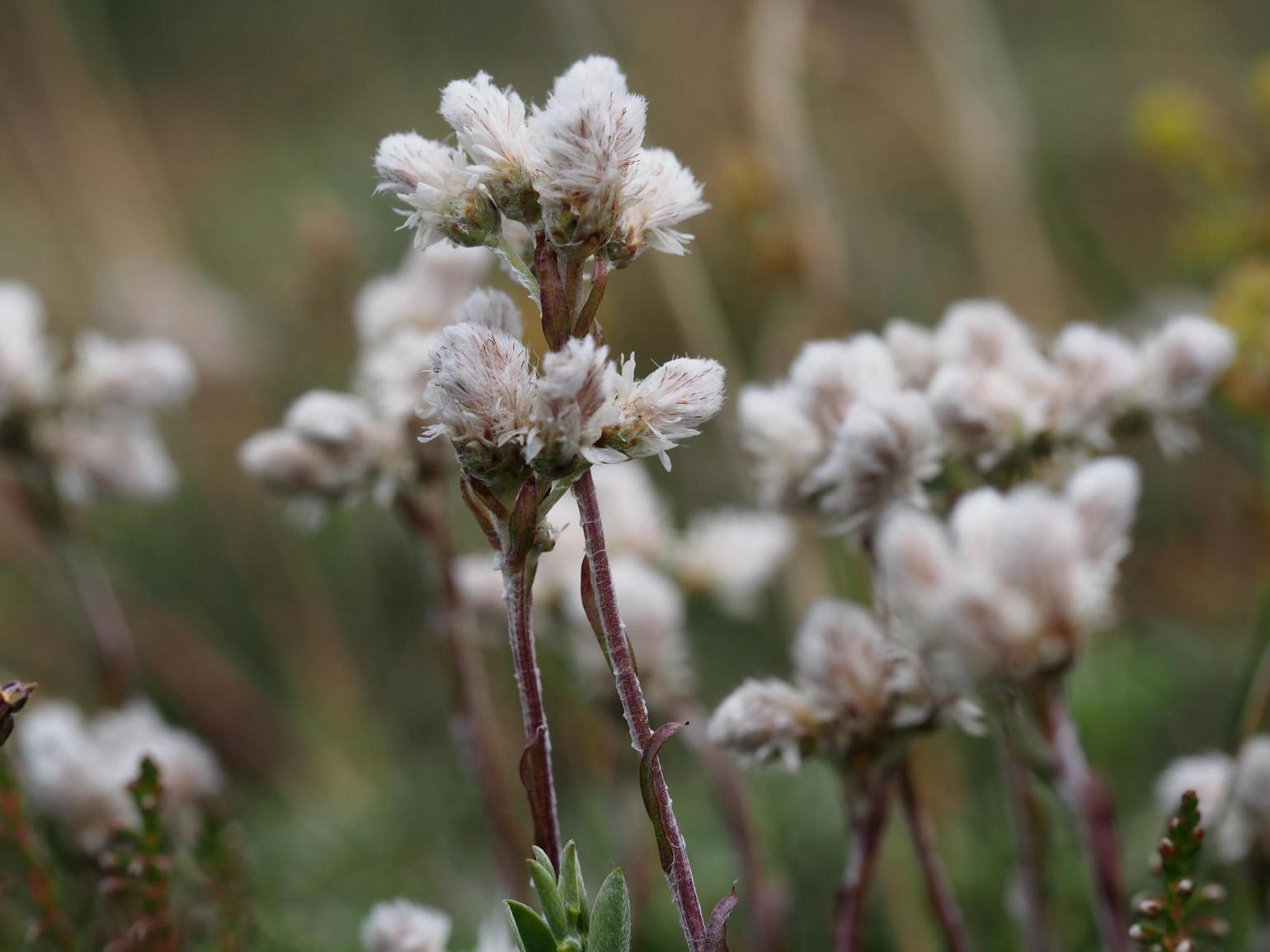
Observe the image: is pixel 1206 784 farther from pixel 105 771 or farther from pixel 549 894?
pixel 105 771

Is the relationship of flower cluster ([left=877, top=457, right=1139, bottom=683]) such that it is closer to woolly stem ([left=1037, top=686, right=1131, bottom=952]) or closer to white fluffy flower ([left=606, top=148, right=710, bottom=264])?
woolly stem ([left=1037, top=686, right=1131, bottom=952])

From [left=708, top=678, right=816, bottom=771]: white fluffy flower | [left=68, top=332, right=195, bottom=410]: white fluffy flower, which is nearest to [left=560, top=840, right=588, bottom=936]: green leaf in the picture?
[left=708, top=678, right=816, bottom=771]: white fluffy flower

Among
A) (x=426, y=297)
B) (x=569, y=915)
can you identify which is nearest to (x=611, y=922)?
(x=569, y=915)

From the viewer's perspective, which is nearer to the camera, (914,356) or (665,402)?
(665,402)

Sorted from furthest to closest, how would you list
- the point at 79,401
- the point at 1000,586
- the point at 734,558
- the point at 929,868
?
the point at 734,558
the point at 79,401
the point at 929,868
the point at 1000,586

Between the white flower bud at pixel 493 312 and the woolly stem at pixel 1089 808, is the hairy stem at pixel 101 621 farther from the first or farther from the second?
the woolly stem at pixel 1089 808
